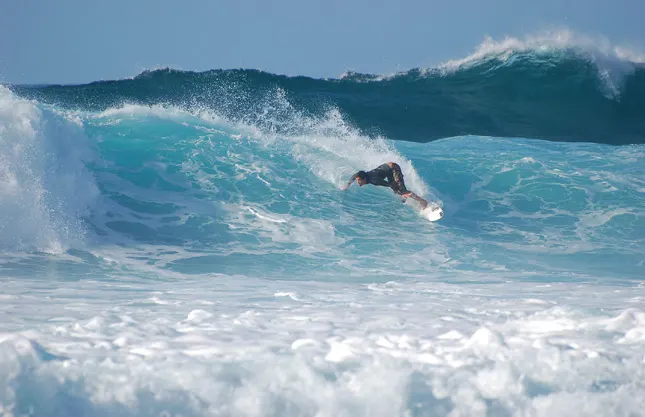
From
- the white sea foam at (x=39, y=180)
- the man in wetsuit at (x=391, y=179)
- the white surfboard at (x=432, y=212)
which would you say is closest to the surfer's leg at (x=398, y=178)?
the man in wetsuit at (x=391, y=179)

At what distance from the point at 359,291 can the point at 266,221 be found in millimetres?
3298

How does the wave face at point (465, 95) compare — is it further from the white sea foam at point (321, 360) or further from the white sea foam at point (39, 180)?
the white sea foam at point (321, 360)

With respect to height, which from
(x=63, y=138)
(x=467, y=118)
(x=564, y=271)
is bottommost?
(x=564, y=271)

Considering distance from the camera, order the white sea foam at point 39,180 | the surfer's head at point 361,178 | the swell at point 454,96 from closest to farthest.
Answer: the white sea foam at point 39,180, the surfer's head at point 361,178, the swell at point 454,96

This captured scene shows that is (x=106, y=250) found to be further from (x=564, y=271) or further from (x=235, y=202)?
(x=564, y=271)

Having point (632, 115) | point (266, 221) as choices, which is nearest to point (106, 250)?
point (266, 221)

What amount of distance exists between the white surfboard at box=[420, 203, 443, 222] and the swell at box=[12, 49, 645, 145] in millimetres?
5871

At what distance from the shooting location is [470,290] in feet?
17.5

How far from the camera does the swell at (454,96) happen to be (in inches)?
623

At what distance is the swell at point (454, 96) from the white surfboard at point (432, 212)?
5.87m

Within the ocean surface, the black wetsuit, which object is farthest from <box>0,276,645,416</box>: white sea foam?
the black wetsuit

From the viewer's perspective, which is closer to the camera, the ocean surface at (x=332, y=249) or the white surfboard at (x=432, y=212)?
the ocean surface at (x=332, y=249)

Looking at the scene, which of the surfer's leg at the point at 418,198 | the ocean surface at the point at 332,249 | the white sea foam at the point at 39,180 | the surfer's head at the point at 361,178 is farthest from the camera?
the surfer's leg at the point at 418,198

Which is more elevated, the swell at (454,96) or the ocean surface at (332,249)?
the swell at (454,96)
